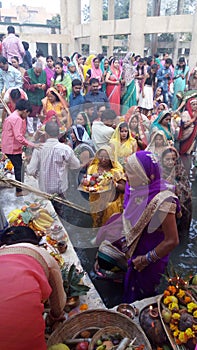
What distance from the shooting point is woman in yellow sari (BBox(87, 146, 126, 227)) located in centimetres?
370

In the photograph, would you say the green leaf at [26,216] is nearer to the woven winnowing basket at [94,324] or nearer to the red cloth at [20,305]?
the woven winnowing basket at [94,324]

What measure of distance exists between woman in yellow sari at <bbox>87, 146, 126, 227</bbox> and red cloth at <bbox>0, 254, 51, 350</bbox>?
7.75ft

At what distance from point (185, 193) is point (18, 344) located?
2.91m

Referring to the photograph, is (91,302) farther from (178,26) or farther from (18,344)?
(178,26)

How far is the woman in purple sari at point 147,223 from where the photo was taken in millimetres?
2174

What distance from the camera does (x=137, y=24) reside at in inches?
528

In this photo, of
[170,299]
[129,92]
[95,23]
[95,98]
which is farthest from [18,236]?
[95,23]

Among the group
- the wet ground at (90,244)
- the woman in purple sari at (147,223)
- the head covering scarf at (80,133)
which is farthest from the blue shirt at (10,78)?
the woman in purple sari at (147,223)

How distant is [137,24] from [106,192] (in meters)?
12.2

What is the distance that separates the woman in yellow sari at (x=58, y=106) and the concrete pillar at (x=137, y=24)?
9.23 metres

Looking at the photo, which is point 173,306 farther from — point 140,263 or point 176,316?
point 140,263

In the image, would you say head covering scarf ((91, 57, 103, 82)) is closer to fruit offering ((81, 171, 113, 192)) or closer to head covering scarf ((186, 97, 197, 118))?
head covering scarf ((186, 97, 197, 118))

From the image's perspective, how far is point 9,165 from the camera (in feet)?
16.0

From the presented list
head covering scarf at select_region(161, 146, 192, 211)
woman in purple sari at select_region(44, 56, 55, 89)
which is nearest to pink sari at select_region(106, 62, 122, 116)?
woman in purple sari at select_region(44, 56, 55, 89)
